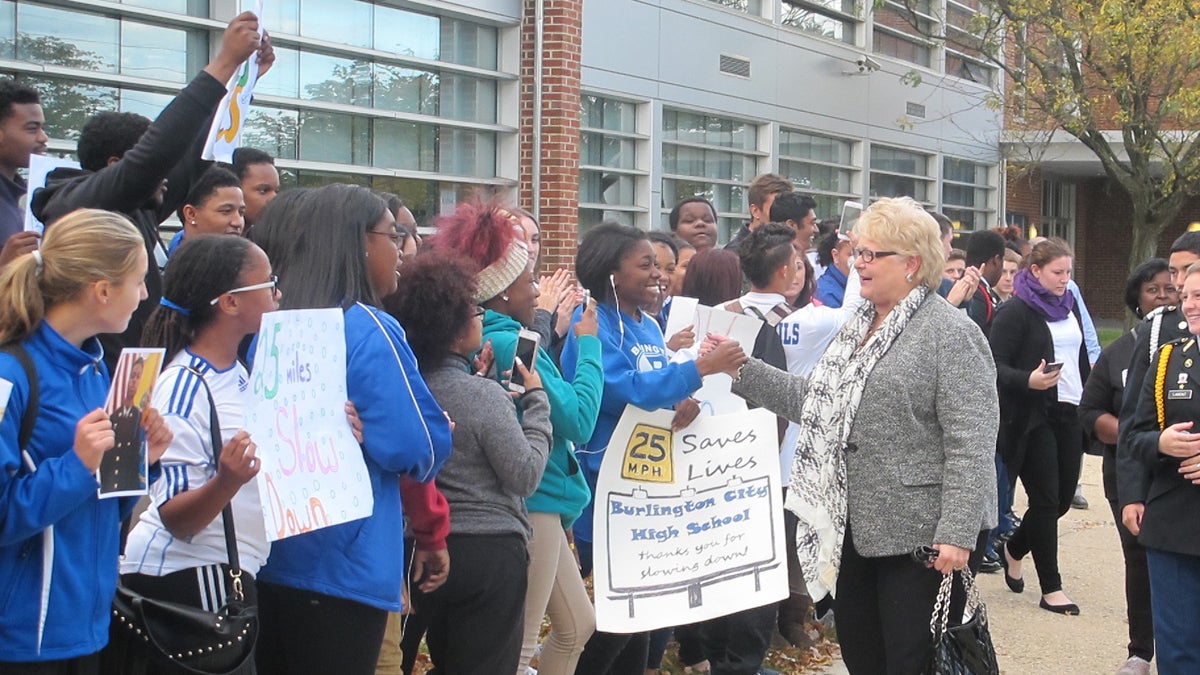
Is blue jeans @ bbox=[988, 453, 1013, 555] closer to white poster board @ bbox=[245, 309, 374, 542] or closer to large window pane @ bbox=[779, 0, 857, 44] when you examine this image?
white poster board @ bbox=[245, 309, 374, 542]

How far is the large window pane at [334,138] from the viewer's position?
11547 mm

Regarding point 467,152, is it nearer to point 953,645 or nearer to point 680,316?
point 680,316

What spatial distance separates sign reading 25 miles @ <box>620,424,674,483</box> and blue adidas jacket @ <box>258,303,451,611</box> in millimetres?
1788

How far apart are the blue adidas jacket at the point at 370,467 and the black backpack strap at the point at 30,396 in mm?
787

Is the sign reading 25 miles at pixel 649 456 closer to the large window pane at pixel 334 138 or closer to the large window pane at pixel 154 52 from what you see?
the large window pane at pixel 154 52

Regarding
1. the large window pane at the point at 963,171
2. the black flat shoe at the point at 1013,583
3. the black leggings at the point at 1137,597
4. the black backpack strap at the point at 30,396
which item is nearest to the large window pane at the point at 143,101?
the black flat shoe at the point at 1013,583

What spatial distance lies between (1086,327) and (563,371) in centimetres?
Answer: 494

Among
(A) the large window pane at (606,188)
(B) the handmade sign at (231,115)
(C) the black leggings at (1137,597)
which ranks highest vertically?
(A) the large window pane at (606,188)

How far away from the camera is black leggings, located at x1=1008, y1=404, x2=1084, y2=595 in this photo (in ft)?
24.8

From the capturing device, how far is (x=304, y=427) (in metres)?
3.30

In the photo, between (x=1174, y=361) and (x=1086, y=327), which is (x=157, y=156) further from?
(x=1086, y=327)

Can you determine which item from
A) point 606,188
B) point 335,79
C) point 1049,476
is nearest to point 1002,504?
point 1049,476

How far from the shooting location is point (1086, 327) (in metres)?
8.60

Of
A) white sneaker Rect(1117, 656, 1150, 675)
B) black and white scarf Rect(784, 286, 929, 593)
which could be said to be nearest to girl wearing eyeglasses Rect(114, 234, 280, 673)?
black and white scarf Rect(784, 286, 929, 593)
